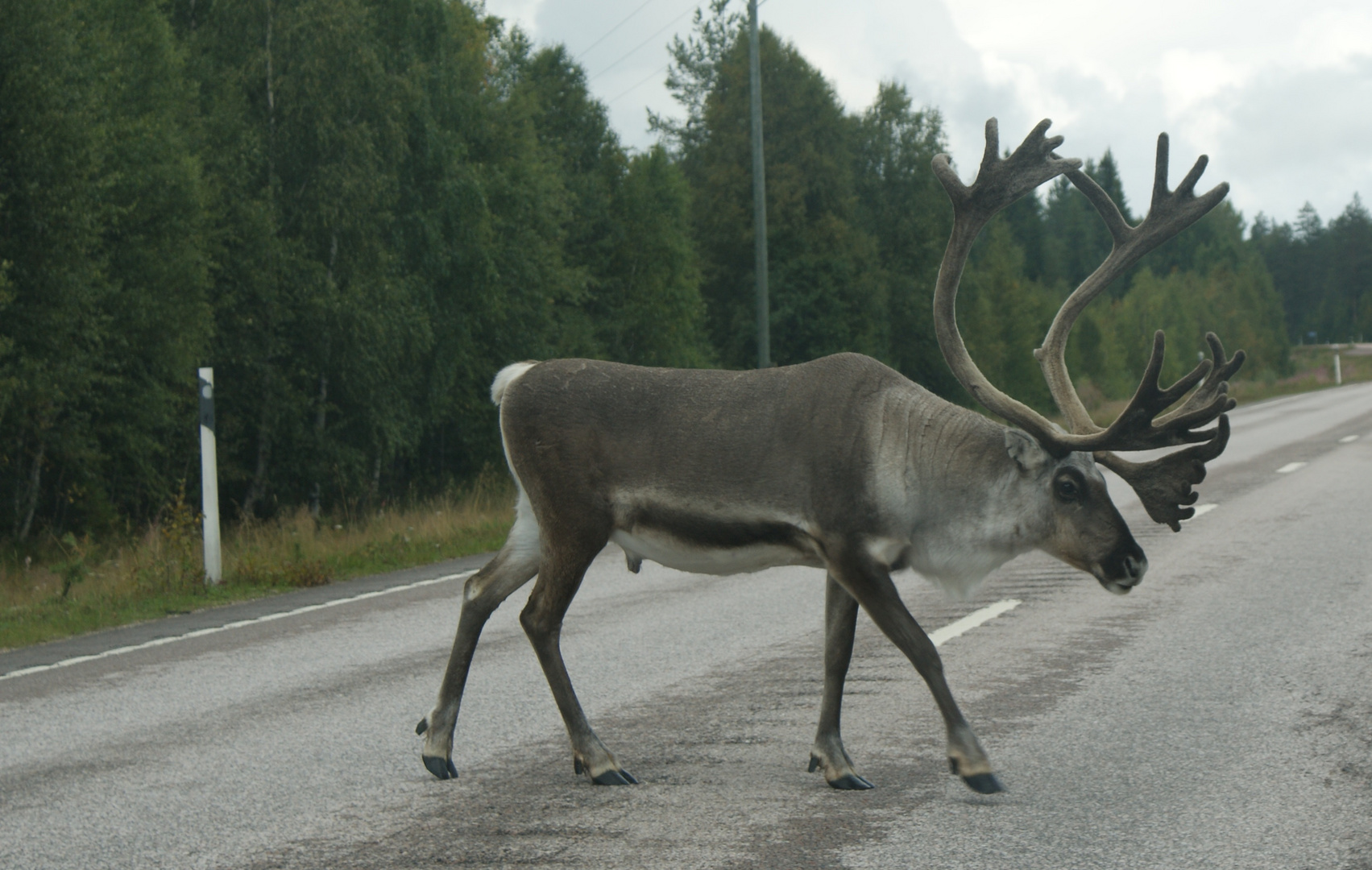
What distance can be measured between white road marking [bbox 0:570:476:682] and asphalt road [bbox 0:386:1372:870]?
62 millimetres

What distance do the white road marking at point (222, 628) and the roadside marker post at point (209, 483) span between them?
63.8 inches

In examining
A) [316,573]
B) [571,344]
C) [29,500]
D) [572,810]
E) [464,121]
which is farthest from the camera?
[571,344]

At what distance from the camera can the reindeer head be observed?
15.8 feet

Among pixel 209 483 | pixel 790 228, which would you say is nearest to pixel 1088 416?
pixel 209 483

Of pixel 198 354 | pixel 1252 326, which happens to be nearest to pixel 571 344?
pixel 198 354

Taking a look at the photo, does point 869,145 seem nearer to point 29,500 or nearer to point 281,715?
point 29,500

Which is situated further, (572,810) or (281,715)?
(281,715)

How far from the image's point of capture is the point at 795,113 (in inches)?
1941

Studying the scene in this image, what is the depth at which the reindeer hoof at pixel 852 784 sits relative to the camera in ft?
16.1

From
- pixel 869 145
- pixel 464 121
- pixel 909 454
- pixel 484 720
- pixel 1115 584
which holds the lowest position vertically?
pixel 484 720

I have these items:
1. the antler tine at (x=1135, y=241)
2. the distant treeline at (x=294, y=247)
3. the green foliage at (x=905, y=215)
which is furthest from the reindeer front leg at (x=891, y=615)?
the green foliage at (x=905, y=215)

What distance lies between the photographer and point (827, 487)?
15.6 ft

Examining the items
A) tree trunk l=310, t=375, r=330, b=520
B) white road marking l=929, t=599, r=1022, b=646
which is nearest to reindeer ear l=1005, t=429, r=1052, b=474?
white road marking l=929, t=599, r=1022, b=646

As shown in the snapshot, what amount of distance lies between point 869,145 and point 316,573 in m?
47.8
